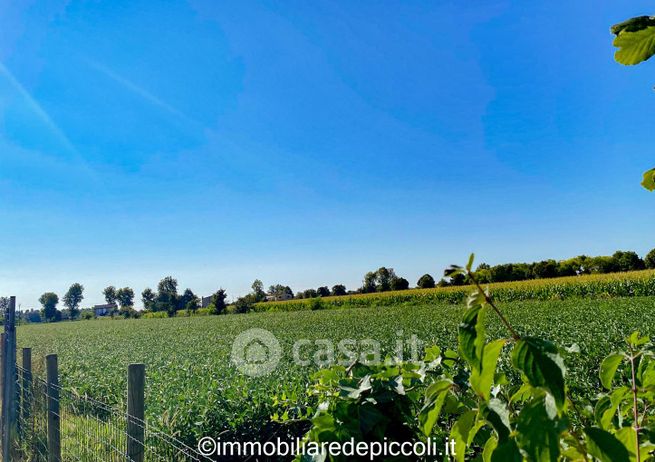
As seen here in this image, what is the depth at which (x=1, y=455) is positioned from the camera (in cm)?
585

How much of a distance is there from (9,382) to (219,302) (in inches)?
2697

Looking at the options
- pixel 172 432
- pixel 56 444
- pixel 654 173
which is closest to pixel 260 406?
pixel 172 432

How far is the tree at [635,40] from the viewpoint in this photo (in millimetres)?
903

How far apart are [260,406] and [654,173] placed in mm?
6105

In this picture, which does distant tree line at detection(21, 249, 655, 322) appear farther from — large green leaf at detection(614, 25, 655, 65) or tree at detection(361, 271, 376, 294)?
large green leaf at detection(614, 25, 655, 65)

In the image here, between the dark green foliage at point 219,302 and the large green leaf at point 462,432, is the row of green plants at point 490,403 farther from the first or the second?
the dark green foliage at point 219,302

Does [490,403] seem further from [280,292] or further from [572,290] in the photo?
[280,292]

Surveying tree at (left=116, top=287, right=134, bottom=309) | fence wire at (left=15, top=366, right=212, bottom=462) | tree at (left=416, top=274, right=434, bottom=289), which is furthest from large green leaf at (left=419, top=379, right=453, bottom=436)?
tree at (left=116, top=287, right=134, bottom=309)

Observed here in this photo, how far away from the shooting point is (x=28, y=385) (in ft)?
21.6

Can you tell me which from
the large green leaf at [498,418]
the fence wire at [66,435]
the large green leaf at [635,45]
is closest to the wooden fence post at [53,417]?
the fence wire at [66,435]

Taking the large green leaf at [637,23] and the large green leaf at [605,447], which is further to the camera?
the large green leaf at [637,23]

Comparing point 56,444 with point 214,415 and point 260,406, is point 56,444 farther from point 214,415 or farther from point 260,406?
point 260,406

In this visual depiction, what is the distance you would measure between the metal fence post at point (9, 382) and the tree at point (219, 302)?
222 ft

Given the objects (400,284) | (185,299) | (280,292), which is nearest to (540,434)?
(400,284)
